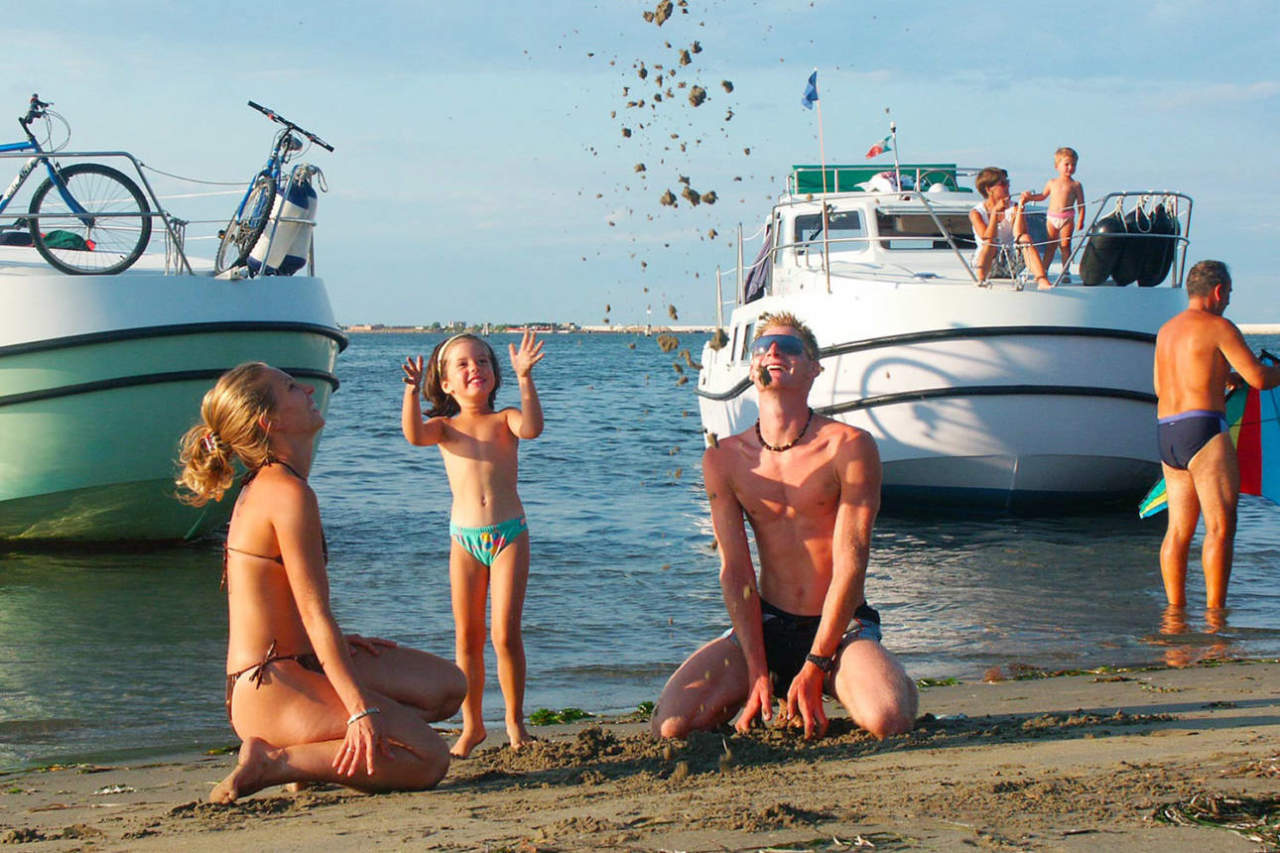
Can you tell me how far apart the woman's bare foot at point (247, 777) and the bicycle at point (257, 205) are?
691 centimetres

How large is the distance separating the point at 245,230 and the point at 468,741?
6.68 m

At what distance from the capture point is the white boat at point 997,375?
36.4 ft

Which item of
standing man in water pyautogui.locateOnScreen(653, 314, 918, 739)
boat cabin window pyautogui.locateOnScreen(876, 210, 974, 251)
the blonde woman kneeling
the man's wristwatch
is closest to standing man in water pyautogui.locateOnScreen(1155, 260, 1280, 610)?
standing man in water pyautogui.locateOnScreen(653, 314, 918, 739)

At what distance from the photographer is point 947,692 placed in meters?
5.61

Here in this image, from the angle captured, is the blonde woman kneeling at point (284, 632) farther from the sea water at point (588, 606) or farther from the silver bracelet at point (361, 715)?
the sea water at point (588, 606)

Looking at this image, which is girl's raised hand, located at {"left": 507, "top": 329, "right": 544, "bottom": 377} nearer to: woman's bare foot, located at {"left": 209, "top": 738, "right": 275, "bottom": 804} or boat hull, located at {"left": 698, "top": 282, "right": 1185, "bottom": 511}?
woman's bare foot, located at {"left": 209, "top": 738, "right": 275, "bottom": 804}

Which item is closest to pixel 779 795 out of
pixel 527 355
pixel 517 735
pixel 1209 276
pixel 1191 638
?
pixel 517 735

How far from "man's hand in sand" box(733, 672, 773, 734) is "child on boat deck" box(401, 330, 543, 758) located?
79 cm

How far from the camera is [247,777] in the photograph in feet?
12.0

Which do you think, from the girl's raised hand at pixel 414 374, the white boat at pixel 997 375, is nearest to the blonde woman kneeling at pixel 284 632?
the girl's raised hand at pixel 414 374

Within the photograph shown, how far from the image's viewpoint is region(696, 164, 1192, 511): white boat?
1109cm

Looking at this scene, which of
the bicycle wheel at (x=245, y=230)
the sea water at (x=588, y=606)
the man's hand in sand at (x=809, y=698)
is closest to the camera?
the man's hand in sand at (x=809, y=698)

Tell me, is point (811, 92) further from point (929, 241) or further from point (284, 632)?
point (284, 632)

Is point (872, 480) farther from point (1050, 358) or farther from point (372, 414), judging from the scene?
point (372, 414)
